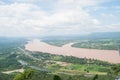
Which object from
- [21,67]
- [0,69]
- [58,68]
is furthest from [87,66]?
[0,69]

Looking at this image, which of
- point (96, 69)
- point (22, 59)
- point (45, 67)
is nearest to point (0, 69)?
point (45, 67)

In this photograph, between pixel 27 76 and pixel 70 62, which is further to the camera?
pixel 70 62

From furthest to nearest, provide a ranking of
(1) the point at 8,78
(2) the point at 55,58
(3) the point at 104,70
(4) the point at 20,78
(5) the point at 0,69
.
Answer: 1. (2) the point at 55,58
2. (5) the point at 0,69
3. (3) the point at 104,70
4. (1) the point at 8,78
5. (4) the point at 20,78

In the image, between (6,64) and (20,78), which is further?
(6,64)

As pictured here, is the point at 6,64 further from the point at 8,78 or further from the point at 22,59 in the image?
the point at 8,78

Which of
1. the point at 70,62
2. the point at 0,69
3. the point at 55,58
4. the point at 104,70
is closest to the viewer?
the point at 104,70

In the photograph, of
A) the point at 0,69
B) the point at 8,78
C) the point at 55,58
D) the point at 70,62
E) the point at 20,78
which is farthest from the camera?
the point at 55,58

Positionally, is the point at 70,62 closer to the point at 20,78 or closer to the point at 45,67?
the point at 45,67

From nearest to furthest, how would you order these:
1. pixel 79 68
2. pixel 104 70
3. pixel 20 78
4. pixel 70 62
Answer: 1. pixel 20 78
2. pixel 104 70
3. pixel 79 68
4. pixel 70 62

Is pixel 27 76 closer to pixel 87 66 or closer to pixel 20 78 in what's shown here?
pixel 20 78
